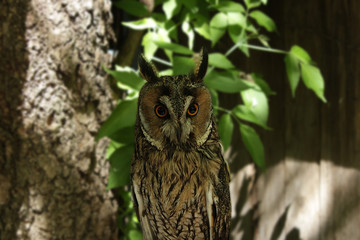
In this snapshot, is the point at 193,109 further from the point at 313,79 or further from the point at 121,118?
the point at 313,79

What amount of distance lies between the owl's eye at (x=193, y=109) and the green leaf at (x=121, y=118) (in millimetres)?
526

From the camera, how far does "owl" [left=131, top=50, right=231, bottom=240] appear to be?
0.77 metres

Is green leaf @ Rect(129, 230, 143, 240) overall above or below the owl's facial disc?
below

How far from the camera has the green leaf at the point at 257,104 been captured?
1.43 metres

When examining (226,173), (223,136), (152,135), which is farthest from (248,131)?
(152,135)

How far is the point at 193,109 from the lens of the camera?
31.0 inches

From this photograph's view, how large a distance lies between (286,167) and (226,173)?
991 millimetres

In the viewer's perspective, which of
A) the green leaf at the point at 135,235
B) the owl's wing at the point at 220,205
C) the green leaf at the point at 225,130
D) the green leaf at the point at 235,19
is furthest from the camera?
the green leaf at the point at 135,235

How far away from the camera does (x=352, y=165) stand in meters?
1.78

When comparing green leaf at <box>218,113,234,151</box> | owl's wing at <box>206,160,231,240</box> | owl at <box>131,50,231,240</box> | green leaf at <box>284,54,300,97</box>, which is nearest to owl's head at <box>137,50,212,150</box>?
owl at <box>131,50,231,240</box>

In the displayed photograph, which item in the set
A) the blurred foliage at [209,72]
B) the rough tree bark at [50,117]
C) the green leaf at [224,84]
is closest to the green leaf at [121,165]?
the blurred foliage at [209,72]

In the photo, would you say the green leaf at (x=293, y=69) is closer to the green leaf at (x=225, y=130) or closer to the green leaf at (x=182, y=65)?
the green leaf at (x=225, y=130)

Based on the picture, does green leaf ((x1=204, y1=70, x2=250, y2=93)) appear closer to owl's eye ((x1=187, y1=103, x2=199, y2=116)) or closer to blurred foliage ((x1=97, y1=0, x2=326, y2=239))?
blurred foliage ((x1=97, y1=0, x2=326, y2=239))

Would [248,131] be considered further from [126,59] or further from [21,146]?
[21,146]
